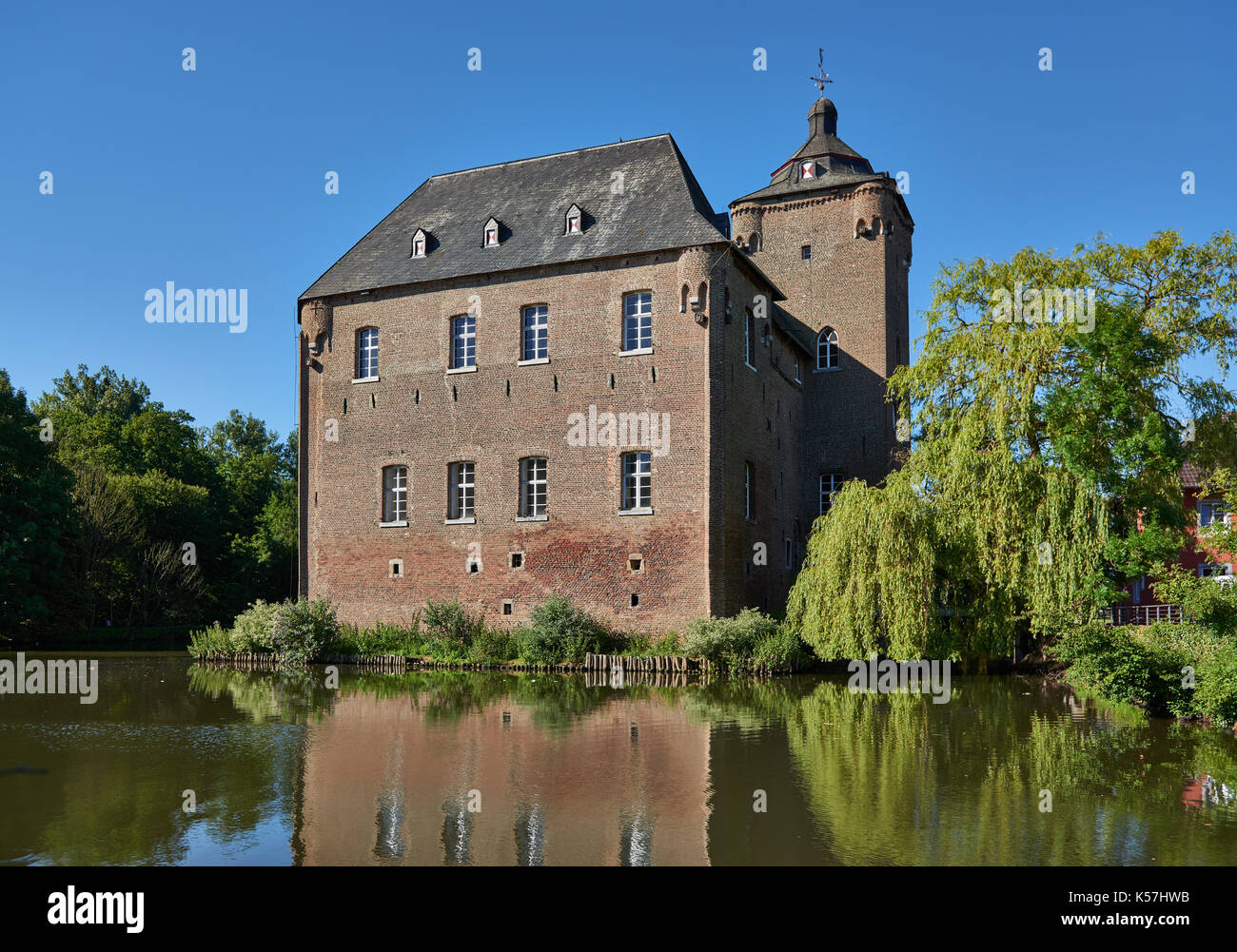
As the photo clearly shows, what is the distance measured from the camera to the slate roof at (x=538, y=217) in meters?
22.7

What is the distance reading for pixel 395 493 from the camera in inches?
978

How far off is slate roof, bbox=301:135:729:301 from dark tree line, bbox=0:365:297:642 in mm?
12491

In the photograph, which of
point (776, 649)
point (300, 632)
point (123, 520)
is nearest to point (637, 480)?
point (776, 649)

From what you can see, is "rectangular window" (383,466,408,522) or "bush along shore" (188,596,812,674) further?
"rectangular window" (383,466,408,522)

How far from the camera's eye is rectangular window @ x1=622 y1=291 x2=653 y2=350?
22.2 metres

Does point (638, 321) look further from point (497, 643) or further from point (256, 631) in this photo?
point (256, 631)

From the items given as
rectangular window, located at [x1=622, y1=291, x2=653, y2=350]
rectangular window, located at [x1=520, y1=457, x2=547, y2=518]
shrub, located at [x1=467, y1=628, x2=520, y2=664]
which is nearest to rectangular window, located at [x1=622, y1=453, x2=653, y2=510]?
rectangular window, located at [x1=520, y1=457, x2=547, y2=518]

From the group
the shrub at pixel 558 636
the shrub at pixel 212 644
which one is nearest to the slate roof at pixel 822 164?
the shrub at pixel 558 636

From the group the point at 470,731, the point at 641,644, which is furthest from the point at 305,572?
the point at 470,731

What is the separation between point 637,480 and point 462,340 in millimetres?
6153

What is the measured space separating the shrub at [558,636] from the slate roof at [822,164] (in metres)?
16.0

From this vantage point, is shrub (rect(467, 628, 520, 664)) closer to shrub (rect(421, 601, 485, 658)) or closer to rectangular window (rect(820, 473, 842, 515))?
shrub (rect(421, 601, 485, 658))

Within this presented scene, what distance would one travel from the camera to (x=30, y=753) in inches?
397
